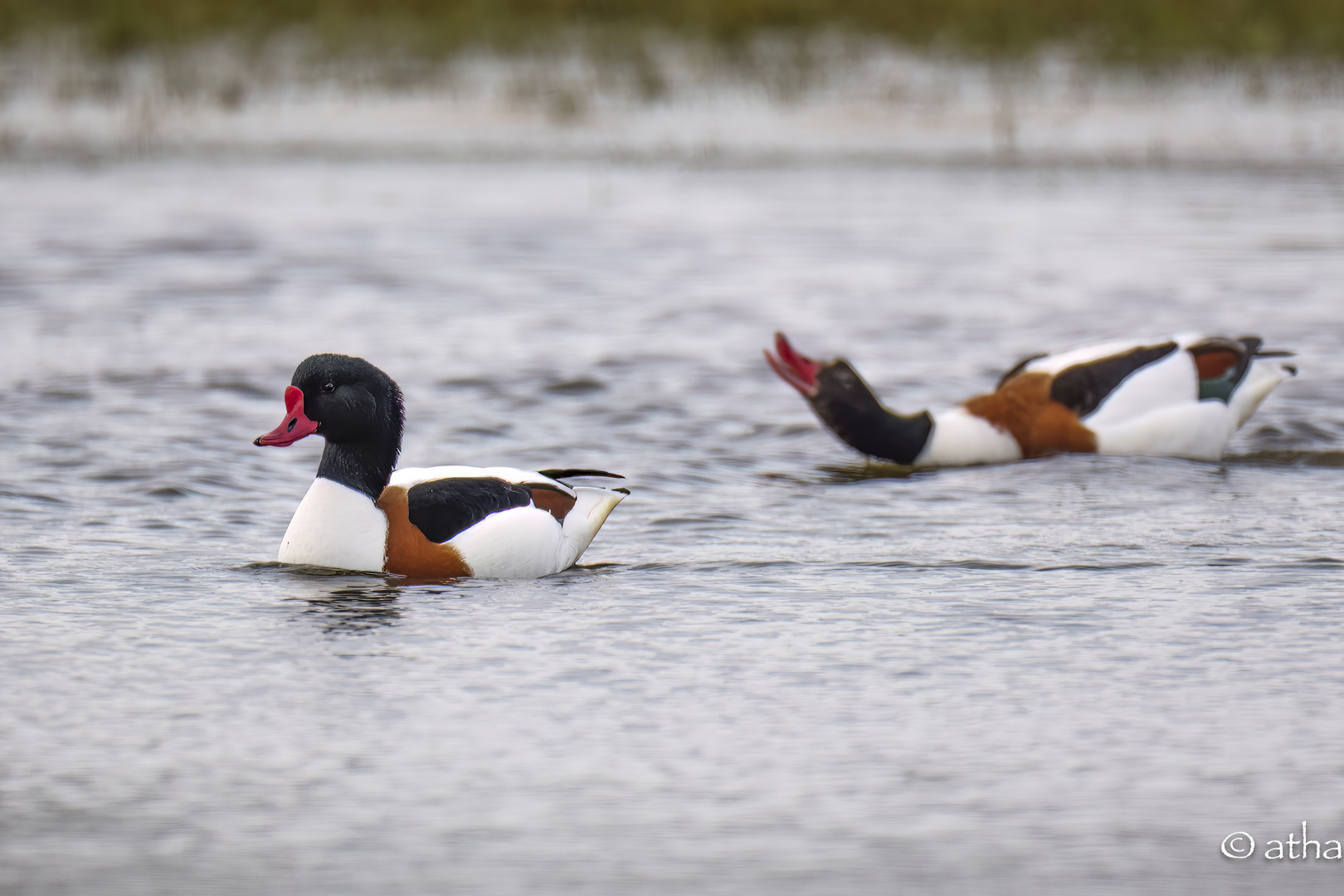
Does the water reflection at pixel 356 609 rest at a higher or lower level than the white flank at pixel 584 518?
lower

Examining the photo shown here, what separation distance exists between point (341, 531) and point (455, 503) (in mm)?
438

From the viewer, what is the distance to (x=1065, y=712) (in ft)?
20.2

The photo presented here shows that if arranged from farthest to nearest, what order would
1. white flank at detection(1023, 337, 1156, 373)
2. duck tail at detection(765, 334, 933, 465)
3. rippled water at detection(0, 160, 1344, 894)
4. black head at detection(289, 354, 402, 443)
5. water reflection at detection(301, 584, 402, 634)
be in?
white flank at detection(1023, 337, 1156, 373) < duck tail at detection(765, 334, 933, 465) < black head at detection(289, 354, 402, 443) < water reflection at detection(301, 584, 402, 634) < rippled water at detection(0, 160, 1344, 894)

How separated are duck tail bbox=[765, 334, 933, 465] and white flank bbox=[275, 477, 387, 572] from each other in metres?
3.15

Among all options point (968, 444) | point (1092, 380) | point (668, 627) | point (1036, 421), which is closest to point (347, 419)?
point (668, 627)

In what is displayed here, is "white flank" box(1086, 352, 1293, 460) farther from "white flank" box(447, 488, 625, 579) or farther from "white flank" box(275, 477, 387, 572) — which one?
"white flank" box(275, 477, 387, 572)

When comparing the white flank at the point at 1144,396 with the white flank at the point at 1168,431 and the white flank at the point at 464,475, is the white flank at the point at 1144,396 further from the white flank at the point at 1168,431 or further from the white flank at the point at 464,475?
the white flank at the point at 464,475

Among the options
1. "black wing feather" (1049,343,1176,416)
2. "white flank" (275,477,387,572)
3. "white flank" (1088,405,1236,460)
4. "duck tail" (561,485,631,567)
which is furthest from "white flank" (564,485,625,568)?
"white flank" (1088,405,1236,460)

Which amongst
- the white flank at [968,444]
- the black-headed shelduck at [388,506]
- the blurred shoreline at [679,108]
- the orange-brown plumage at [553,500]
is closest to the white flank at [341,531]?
the black-headed shelduck at [388,506]

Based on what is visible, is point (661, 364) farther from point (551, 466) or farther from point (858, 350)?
point (551, 466)

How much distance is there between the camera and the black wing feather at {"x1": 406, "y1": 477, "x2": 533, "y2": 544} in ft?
25.5

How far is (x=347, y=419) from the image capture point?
311 inches

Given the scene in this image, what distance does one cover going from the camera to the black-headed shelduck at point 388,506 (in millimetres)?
7762

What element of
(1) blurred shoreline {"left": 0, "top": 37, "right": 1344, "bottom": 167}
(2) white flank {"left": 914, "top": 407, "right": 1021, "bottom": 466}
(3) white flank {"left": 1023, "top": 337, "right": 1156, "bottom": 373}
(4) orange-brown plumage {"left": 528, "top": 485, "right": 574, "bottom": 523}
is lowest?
(2) white flank {"left": 914, "top": 407, "right": 1021, "bottom": 466}
